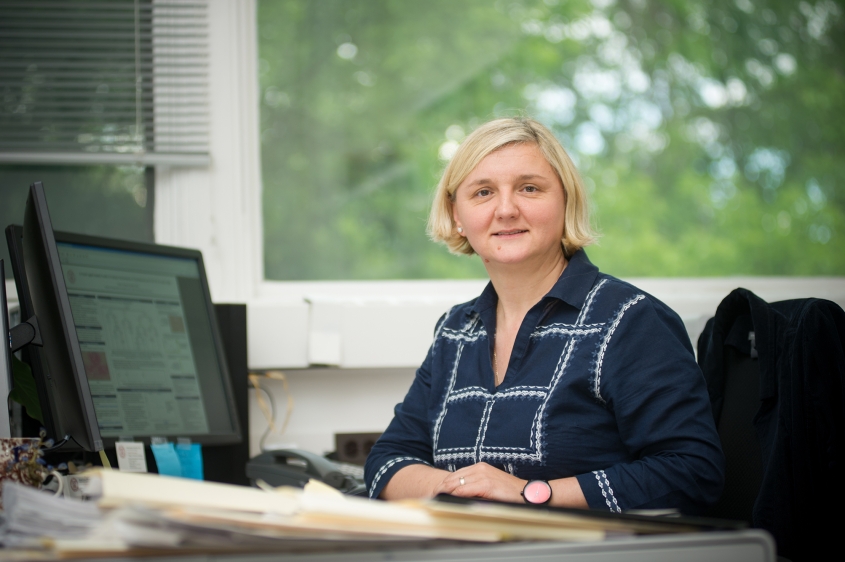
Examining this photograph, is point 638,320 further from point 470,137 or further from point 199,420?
point 199,420

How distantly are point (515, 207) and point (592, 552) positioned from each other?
86cm

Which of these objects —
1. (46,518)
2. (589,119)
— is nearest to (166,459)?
(46,518)

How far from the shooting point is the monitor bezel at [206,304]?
57.8 inches

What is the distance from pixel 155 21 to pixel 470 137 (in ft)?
3.77

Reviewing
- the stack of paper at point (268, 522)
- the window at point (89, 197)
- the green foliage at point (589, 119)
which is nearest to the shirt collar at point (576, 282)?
the stack of paper at point (268, 522)

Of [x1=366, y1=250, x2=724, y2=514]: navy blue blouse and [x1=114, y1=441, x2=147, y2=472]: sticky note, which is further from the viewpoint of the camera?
[x1=114, y1=441, x2=147, y2=472]: sticky note

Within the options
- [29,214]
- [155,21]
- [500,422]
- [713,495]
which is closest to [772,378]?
[713,495]

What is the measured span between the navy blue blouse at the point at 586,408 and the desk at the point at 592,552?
47 centimetres

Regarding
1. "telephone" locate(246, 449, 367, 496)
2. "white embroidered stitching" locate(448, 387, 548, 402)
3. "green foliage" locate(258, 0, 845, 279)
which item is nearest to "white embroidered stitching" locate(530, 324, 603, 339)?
"white embroidered stitching" locate(448, 387, 548, 402)

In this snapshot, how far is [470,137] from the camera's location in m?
1.48

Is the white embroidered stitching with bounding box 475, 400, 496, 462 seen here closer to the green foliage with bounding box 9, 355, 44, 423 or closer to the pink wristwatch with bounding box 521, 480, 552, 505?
the pink wristwatch with bounding box 521, 480, 552, 505

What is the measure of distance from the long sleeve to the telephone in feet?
1.92

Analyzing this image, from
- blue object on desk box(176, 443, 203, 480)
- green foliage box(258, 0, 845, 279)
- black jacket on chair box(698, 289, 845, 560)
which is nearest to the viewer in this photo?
black jacket on chair box(698, 289, 845, 560)

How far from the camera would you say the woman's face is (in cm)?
139
